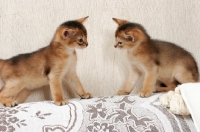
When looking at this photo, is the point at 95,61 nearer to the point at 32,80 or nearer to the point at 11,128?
the point at 32,80

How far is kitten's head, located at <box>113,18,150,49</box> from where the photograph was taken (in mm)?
1097

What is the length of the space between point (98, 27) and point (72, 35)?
9.2 inches

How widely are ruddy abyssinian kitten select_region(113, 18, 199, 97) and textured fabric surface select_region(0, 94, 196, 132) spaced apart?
0.16 m

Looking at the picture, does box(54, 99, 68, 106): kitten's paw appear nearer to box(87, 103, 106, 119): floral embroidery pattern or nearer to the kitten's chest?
box(87, 103, 106, 119): floral embroidery pattern

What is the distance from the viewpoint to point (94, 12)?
124 centimetres

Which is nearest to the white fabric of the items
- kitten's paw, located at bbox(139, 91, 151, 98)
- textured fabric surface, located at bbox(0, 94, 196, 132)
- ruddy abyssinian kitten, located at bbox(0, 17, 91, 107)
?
textured fabric surface, located at bbox(0, 94, 196, 132)

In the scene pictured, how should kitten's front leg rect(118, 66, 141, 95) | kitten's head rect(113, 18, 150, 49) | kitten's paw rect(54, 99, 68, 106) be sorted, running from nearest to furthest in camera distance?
kitten's paw rect(54, 99, 68, 106)
kitten's head rect(113, 18, 150, 49)
kitten's front leg rect(118, 66, 141, 95)

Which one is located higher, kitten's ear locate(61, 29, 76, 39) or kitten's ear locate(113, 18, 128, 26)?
kitten's ear locate(113, 18, 128, 26)

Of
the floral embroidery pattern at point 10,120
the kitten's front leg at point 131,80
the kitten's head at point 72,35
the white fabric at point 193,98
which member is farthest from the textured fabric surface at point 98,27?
the white fabric at point 193,98

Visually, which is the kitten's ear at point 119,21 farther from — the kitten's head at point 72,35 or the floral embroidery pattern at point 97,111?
the floral embroidery pattern at point 97,111

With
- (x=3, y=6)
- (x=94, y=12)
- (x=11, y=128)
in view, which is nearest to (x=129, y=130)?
(x=11, y=128)

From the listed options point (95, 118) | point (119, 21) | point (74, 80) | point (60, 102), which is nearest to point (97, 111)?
point (95, 118)

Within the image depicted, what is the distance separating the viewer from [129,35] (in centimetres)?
109

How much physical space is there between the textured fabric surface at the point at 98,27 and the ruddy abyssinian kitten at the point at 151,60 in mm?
100
